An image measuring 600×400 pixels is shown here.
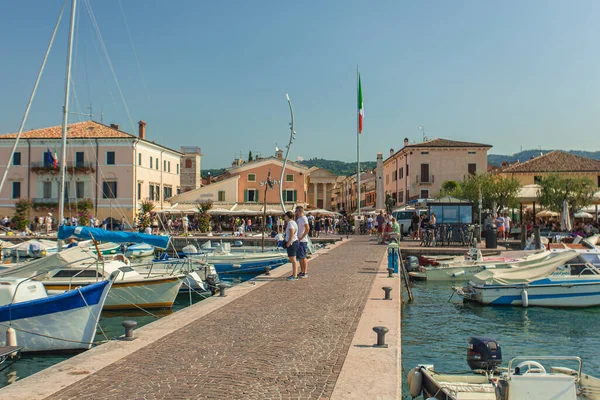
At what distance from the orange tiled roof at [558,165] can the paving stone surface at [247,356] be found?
51.3 metres

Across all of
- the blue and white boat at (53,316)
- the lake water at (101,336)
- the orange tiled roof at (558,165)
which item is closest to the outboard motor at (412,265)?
the lake water at (101,336)

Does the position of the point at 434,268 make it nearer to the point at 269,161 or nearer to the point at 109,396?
the point at 109,396

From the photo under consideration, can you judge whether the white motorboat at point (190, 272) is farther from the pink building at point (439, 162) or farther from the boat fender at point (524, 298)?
the pink building at point (439, 162)

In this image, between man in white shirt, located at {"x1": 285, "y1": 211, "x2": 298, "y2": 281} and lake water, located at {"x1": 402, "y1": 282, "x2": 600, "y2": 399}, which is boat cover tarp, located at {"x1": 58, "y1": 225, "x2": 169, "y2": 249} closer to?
man in white shirt, located at {"x1": 285, "y1": 211, "x2": 298, "y2": 281}

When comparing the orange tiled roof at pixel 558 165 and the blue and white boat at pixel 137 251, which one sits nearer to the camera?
the blue and white boat at pixel 137 251

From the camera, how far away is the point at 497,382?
23.7ft

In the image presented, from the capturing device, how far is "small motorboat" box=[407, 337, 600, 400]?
266 inches

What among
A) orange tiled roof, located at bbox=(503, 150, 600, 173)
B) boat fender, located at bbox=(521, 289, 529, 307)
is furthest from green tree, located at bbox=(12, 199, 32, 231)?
orange tiled roof, located at bbox=(503, 150, 600, 173)

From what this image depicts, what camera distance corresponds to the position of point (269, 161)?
2473 inches

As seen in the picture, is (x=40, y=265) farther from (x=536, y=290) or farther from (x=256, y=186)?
(x=256, y=186)

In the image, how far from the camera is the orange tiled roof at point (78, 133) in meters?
59.1

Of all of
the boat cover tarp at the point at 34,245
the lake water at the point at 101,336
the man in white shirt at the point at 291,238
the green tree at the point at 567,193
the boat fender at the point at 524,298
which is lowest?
the lake water at the point at 101,336

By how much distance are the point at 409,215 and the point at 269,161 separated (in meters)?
22.3

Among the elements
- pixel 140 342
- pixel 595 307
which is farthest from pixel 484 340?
pixel 595 307
